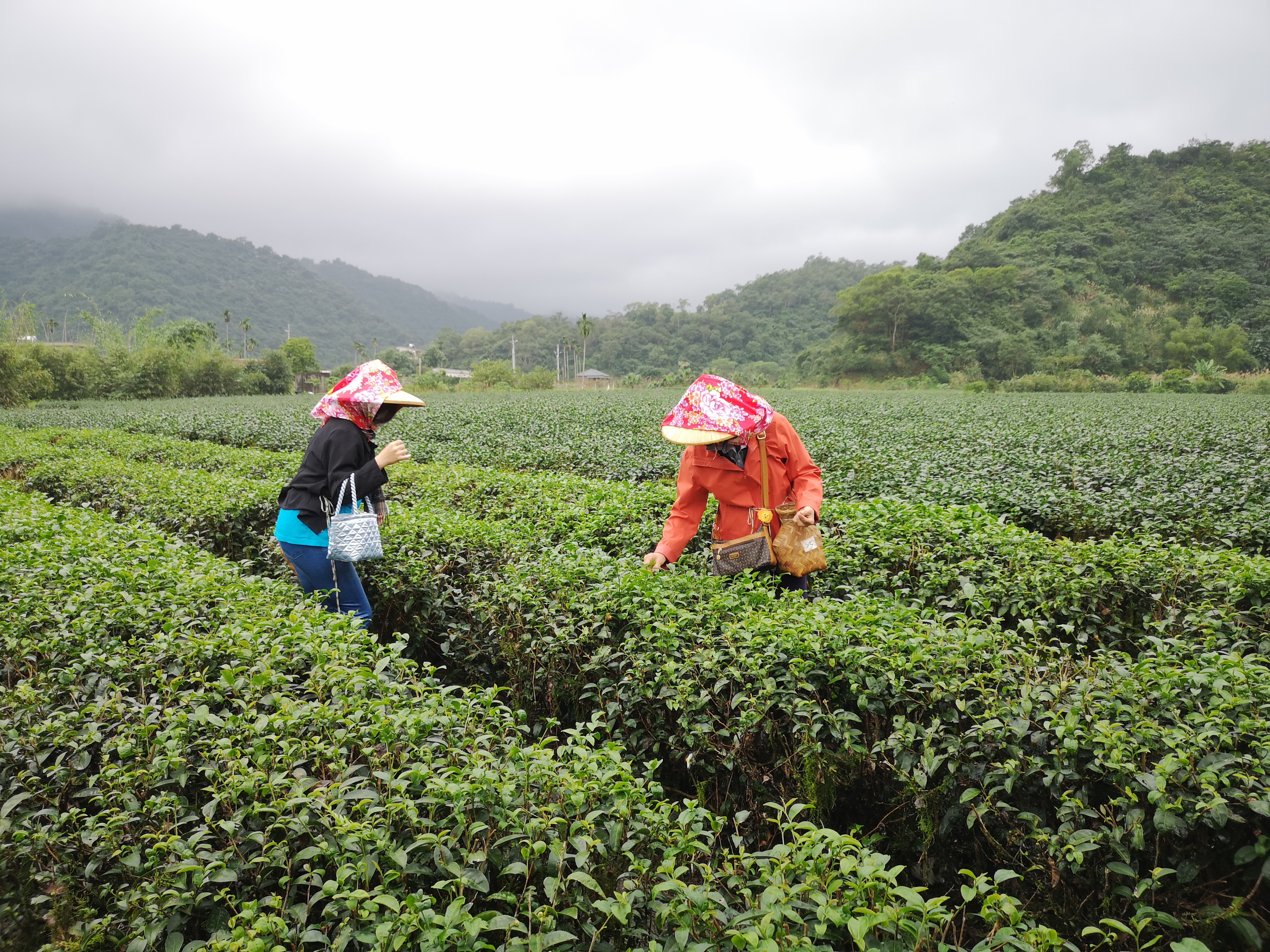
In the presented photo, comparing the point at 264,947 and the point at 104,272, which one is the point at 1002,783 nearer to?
the point at 264,947

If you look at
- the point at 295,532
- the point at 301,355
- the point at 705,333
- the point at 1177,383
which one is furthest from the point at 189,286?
the point at 295,532

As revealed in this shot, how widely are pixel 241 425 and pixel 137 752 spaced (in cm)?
1618

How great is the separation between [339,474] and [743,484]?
2.13 meters

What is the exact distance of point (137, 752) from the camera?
1.83 meters

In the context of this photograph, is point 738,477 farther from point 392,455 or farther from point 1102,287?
point 1102,287

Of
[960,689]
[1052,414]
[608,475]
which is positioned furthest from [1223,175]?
[960,689]

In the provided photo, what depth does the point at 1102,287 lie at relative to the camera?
57.7m

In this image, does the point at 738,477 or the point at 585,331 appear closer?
the point at 738,477

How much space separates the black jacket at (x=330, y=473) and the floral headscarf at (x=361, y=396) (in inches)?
1.7

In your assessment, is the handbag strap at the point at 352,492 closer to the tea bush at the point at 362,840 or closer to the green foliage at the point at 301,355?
the tea bush at the point at 362,840

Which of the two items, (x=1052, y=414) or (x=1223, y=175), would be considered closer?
(x=1052, y=414)

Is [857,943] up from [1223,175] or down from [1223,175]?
down

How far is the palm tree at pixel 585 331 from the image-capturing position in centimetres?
7069

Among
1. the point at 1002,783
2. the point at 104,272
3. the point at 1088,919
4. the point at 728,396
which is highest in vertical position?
the point at 104,272
